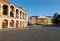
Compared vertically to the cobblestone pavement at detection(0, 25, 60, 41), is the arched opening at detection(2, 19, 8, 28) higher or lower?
higher

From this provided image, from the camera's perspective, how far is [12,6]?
42.4 m

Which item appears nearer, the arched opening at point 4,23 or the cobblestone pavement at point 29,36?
the cobblestone pavement at point 29,36

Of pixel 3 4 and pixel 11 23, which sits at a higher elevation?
pixel 3 4

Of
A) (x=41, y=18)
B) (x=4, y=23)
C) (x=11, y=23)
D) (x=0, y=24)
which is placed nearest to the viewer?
(x=0, y=24)

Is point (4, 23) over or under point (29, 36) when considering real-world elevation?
over

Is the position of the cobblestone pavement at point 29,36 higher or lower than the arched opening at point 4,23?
lower

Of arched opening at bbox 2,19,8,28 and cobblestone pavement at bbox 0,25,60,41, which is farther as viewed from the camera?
arched opening at bbox 2,19,8,28

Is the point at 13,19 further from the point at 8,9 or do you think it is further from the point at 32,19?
the point at 32,19

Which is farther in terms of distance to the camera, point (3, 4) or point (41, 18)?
point (41, 18)

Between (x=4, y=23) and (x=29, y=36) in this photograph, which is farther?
(x=4, y=23)

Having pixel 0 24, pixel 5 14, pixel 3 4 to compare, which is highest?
pixel 3 4

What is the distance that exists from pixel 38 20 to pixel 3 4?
74.3 meters

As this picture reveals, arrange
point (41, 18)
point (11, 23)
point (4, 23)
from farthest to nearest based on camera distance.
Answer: point (41, 18) → point (11, 23) → point (4, 23)

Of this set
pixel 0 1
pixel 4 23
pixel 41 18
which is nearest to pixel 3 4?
pixel 0 1
